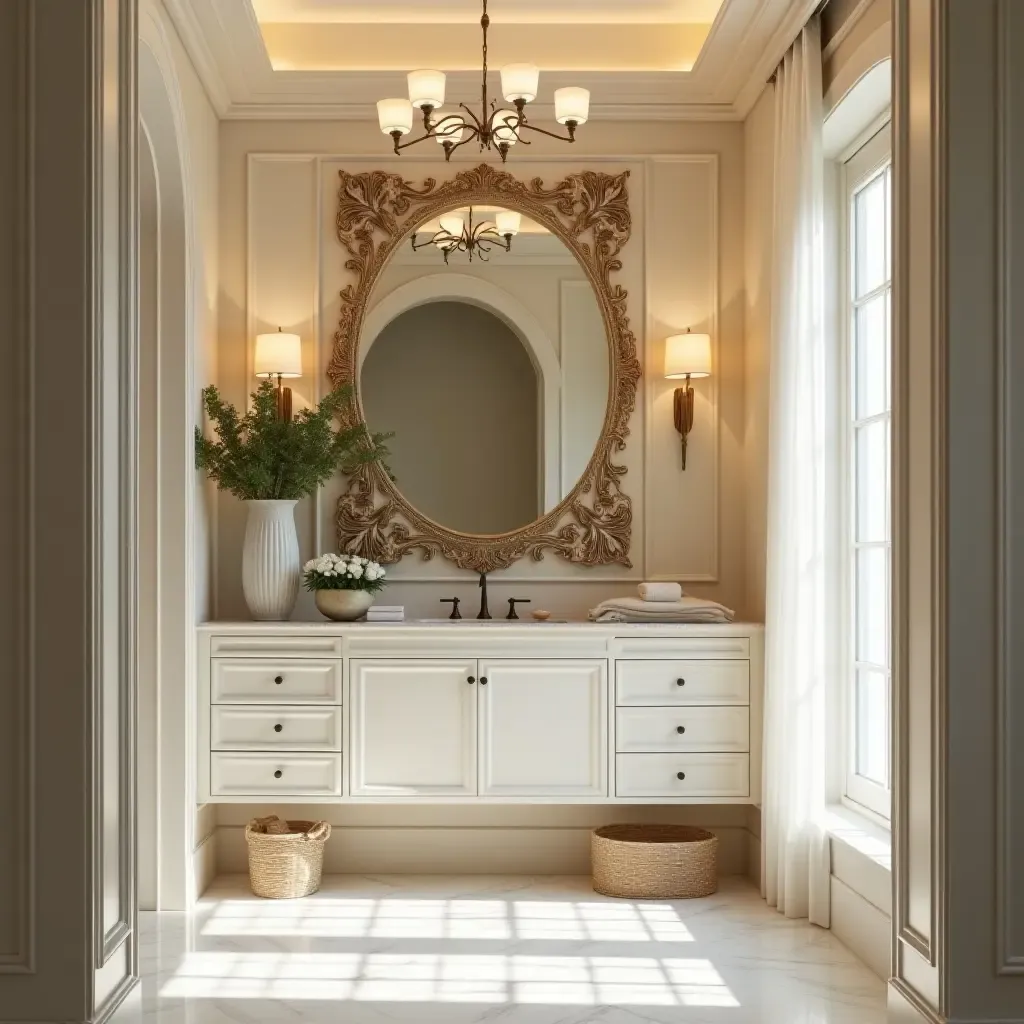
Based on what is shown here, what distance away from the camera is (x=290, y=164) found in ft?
16.2

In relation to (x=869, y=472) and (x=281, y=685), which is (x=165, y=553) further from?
(x=869, y=472)

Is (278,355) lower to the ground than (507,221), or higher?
lower

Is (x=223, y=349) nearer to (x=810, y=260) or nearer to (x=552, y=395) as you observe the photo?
(x=552, y=395)

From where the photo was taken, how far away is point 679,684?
443 cm

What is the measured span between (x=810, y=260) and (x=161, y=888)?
2.87 meters

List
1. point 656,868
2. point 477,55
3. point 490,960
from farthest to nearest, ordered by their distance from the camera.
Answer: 1. point 477,55
2. point 656,868
3. point 490,960

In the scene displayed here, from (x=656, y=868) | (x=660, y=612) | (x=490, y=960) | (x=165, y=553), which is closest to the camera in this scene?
(x=490, y=960)

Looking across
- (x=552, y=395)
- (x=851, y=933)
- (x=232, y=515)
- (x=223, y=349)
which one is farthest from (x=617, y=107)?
(x=851, y=933)

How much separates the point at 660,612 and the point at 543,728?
1.83ft

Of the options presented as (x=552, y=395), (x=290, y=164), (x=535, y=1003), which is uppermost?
(x=290, y=164)

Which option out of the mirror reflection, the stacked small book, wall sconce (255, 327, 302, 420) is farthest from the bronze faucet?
wall sconce (255, 327, 302, 420)

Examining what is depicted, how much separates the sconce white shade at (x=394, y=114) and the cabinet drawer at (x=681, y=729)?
2014mm

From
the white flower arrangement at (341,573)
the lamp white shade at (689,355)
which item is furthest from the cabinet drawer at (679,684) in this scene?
the lamp white shade at (689,355)
